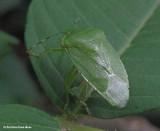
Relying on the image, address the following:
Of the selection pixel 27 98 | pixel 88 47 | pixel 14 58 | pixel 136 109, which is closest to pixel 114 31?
pixel 88 47

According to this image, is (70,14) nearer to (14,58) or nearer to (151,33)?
(151,33)

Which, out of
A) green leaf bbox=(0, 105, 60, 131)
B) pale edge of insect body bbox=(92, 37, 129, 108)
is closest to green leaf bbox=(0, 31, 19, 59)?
pale edge of insect body bbox=(92, 37, 129, 108)

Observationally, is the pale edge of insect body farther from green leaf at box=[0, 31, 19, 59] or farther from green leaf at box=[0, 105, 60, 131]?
green leaf at box=[0, 31, 19, 59]

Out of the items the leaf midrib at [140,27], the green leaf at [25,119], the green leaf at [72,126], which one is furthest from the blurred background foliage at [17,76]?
the green leaf at [25,119]

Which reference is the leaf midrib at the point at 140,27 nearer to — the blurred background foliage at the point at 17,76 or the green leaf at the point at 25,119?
the green leaf at the point at 25,119

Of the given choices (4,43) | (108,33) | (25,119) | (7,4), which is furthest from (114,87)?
(7,4)

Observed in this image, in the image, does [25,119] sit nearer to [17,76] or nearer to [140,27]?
[140,27]
